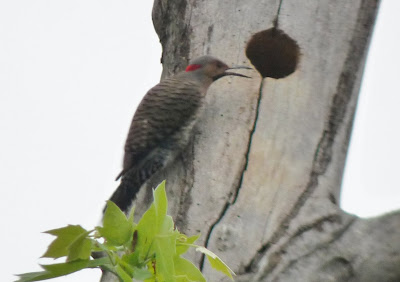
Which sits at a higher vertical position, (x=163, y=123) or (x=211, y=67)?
(x=211, y=67)

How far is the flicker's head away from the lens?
3.63 m

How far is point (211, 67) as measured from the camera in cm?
→ 367

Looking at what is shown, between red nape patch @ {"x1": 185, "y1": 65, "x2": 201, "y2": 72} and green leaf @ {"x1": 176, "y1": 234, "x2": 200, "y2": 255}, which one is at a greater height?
red nape patch @ {"x1": 185, "y1": 65, "x2": 201, "y2": 72}

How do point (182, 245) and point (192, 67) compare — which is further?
point (192, 67)

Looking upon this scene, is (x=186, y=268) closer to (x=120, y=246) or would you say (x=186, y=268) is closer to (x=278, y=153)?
(x=120, y=246)

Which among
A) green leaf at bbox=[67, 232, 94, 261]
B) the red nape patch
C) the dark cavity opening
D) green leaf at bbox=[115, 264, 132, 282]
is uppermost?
the dark cavity opening

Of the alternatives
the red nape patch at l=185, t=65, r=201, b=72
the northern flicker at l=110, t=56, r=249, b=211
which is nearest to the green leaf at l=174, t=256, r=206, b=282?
the northern flicker at l=110, t=56, r=249, b=211

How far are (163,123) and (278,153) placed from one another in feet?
2.11

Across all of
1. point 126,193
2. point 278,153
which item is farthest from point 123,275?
point 126,193

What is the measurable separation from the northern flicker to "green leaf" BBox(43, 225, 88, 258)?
4.29 feet

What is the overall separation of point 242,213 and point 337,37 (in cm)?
105

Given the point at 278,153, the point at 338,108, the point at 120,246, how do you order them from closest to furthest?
1. the point at 120,246
2. the point at 278,153
3. the point at 338,108

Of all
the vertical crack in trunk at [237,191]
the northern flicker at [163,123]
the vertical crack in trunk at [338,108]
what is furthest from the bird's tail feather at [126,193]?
the vertical crack in trunk at [338,108]

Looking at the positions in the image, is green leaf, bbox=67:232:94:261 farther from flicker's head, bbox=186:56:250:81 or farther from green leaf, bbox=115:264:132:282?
flicker's head, bbox=186:56:250:81
